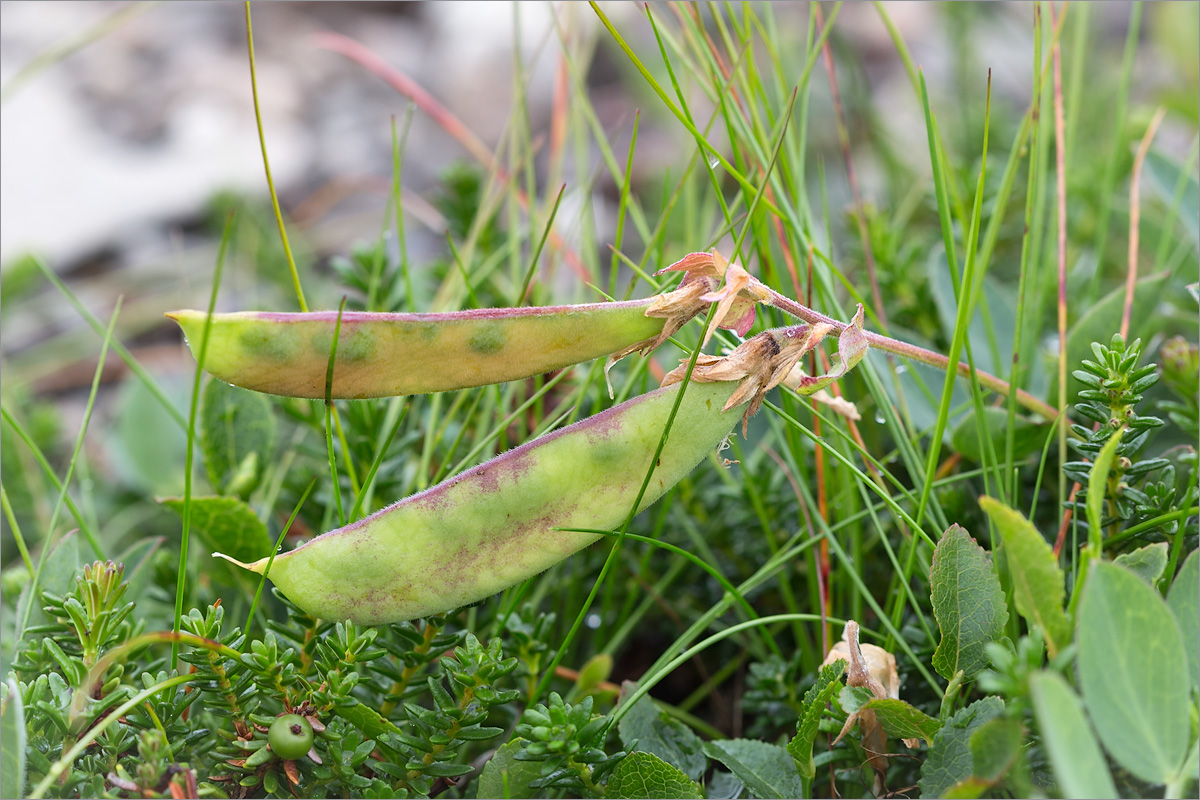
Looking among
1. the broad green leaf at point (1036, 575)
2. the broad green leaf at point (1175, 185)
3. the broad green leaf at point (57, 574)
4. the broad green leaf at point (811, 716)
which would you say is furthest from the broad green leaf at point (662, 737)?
the broad green leaf at point (1175, 185)

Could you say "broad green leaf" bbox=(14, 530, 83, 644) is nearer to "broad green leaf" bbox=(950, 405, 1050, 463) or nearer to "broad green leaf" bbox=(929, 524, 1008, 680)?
"broad green leaf" bbox=(929, 524, 1008, 680)

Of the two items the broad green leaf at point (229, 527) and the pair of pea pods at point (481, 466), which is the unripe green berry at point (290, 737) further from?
the broad green leaf at point (229, 527)

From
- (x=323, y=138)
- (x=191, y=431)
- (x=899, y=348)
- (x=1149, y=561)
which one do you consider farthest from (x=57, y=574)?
(x=323, y=138)

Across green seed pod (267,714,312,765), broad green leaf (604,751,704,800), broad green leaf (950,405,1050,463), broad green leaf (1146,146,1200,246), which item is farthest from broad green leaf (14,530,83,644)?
broad green leaf (1146,146,1200,246)

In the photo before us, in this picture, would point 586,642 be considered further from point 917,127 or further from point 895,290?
point 917,127

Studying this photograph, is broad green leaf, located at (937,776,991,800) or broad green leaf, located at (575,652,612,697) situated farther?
broad green leaf, located at (575,652,612,697)

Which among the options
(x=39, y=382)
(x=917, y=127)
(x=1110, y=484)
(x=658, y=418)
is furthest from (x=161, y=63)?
(x=1110, y=484)
